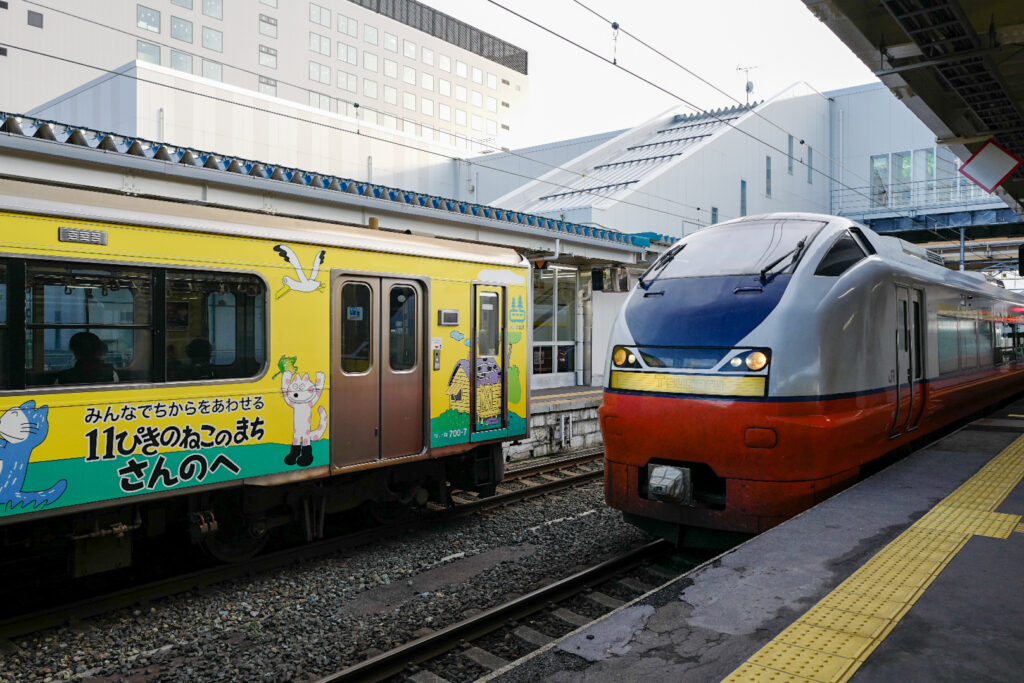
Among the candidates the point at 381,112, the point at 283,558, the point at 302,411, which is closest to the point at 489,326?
the point at 302,411

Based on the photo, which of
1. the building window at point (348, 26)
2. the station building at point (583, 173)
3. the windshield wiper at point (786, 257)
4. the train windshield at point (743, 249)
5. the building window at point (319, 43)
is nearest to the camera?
the windshield wiper at point (786, 257)

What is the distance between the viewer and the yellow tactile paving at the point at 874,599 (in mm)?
3090

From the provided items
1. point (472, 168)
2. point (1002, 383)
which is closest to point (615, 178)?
point (472, 168)

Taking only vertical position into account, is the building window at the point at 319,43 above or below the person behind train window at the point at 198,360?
above

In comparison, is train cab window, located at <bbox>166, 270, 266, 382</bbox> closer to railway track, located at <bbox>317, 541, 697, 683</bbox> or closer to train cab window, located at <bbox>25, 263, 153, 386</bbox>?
train cab window, located at <bbox>25, 263, 153, 386</bbox>

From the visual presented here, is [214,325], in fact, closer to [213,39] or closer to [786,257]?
[786,257]

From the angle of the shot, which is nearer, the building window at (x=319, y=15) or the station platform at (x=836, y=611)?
the station platform at (x=836, y=611)

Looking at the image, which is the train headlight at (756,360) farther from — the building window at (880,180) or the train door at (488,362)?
the building window at (880,180)

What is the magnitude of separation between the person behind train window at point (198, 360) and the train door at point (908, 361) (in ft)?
19.1

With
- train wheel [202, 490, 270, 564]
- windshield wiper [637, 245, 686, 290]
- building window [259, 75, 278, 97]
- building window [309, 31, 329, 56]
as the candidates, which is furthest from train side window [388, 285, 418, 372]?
building window [309, 31, 329, 56]

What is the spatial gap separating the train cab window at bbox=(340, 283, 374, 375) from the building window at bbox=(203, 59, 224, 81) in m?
37.6

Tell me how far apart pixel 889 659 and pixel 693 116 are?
35.6 m

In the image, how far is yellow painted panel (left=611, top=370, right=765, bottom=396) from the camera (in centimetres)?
551

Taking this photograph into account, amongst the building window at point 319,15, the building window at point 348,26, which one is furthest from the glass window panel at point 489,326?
the building window at point 348,26
